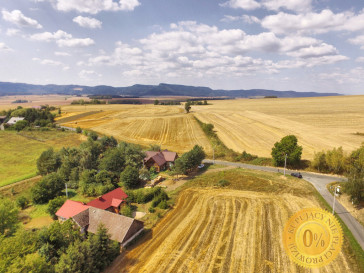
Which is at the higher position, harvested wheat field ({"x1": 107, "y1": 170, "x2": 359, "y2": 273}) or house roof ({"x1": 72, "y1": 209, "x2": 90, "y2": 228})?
house roof ({"x1": 72, "y1": 209, "x2": 90, "y2": 228})

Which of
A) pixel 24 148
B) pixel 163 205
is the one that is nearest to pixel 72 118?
pixel 24 148

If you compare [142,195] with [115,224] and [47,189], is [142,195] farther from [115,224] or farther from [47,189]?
[47,189]

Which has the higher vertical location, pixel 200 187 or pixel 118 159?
pixel 118 159

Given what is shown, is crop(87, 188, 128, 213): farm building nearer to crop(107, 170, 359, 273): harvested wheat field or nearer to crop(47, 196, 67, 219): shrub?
crop(47, 196, 67, 219): shrub

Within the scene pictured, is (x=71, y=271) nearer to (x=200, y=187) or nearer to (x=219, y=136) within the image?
(x=200, y=187)

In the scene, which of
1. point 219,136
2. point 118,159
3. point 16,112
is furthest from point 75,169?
point 16,112

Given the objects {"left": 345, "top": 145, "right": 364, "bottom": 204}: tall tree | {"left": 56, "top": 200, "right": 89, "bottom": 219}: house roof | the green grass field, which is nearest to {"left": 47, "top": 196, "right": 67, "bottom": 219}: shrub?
{"left": 56, "top": 200, "right": 89, "bottom": 219}: house roof
